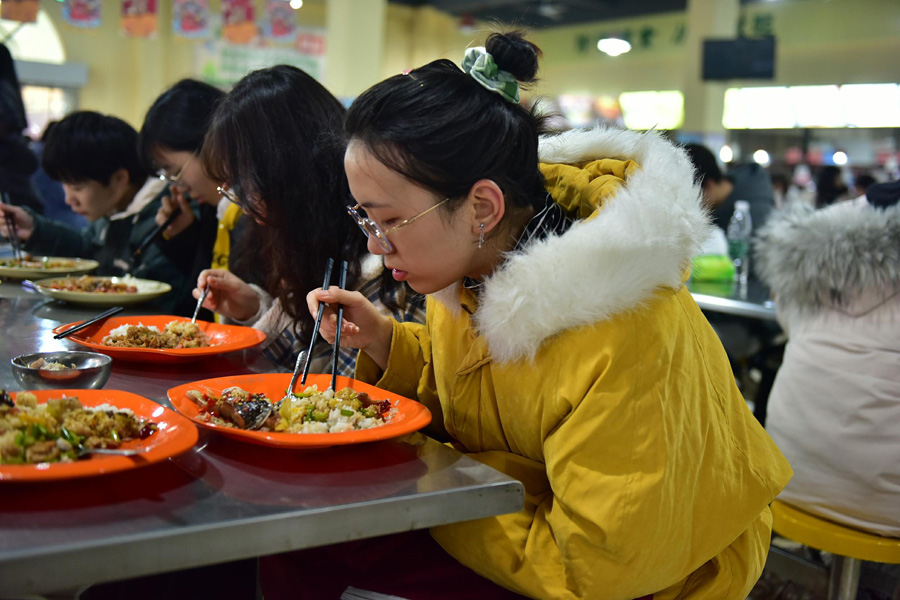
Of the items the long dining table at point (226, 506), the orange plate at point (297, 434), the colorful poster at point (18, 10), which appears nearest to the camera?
the long dining table at point (226, 506)

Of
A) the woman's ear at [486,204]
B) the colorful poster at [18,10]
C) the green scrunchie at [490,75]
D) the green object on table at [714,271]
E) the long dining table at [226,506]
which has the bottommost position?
the long dining table at [226,506]

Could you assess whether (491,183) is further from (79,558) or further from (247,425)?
(79,558)

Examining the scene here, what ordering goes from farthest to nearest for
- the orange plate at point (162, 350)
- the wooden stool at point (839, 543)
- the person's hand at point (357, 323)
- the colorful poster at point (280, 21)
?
1. the colorful poster at point (280, 21)
2. the wooden stool at point (839, 543)
3. the orange plate at point (162, 350)
4. the person's hand at point (357, 323)

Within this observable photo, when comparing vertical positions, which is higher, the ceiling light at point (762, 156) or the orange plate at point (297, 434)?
the ceiling light at point (762, 156)

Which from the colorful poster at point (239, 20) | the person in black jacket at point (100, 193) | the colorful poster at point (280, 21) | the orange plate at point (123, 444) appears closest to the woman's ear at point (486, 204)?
the orange plate at point (123, 444)

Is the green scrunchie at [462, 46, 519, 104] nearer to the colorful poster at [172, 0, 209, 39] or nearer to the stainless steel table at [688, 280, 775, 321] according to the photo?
the stainless steel table at [688, 280, 775, 321]

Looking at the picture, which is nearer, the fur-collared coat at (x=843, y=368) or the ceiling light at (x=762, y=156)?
the fur-collared coat at (x=843, y=368)

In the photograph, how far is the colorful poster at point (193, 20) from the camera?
25.5 feet

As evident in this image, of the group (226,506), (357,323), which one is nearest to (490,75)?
(357,323)

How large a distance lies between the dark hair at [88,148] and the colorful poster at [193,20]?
16.9ft

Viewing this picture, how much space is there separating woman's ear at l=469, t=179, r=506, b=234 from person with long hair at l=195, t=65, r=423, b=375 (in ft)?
1.93

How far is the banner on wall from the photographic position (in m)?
9.57

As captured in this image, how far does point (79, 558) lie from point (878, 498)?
1.77 meters

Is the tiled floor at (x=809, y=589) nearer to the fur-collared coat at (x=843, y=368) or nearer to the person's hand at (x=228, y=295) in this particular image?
the fur-collared coat at (x=843, y=368)
